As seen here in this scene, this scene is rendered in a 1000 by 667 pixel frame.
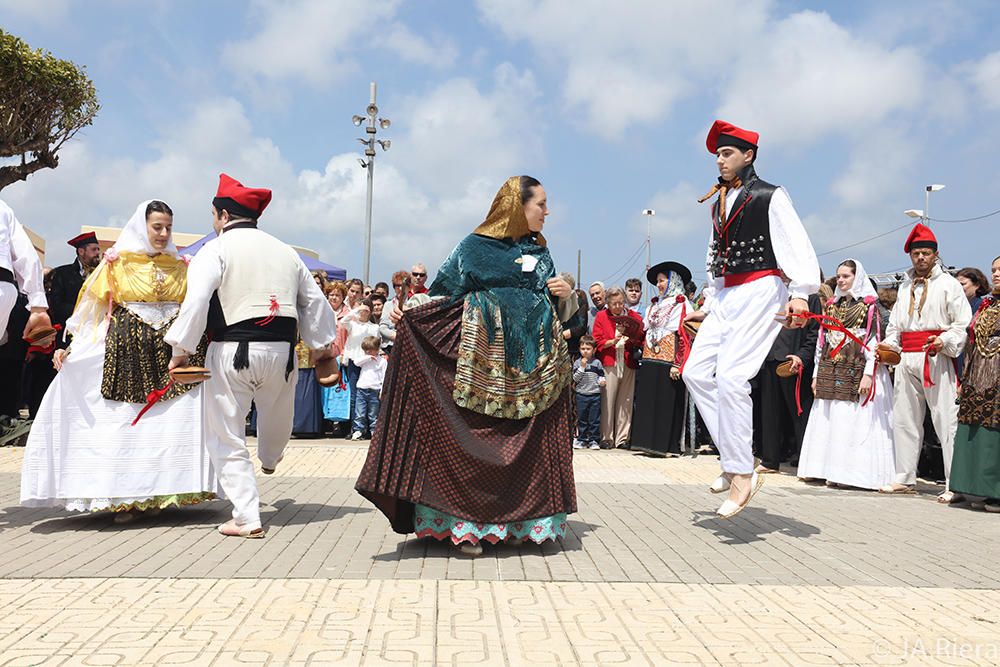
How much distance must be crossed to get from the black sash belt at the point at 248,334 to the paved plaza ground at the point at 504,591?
109 cm

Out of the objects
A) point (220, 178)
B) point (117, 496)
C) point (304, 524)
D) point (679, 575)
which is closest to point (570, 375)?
point (679, 575)

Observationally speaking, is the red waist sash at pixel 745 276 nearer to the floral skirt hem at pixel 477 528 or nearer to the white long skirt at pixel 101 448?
the floral skirt hem at pixel 477 528

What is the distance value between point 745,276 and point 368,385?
7643mm

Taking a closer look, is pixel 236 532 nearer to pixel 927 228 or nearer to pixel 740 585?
pixel 740 585

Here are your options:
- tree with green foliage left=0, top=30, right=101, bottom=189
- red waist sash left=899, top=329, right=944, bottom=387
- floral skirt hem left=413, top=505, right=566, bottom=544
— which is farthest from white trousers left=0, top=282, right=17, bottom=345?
tree with green foliage left=0, top=30, right=101, bottom=189

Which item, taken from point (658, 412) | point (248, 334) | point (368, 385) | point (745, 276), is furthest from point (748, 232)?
point (368, 385)

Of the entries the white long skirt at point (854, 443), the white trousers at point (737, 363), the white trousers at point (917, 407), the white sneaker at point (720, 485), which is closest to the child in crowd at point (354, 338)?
the white long skirt at point (854, 443)

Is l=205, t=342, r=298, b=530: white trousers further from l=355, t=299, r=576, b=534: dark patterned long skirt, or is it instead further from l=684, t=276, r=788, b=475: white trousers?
l=684, t=276, r=788, b=475: white trousers

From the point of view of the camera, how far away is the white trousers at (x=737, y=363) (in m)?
5.40

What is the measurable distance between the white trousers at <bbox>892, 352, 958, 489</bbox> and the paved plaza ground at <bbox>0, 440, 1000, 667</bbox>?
1484 mm

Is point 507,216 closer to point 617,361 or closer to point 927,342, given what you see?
point 927,342

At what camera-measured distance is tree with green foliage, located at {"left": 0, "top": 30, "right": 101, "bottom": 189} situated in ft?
86.1

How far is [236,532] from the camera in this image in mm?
5402

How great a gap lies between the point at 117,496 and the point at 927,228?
706cm
